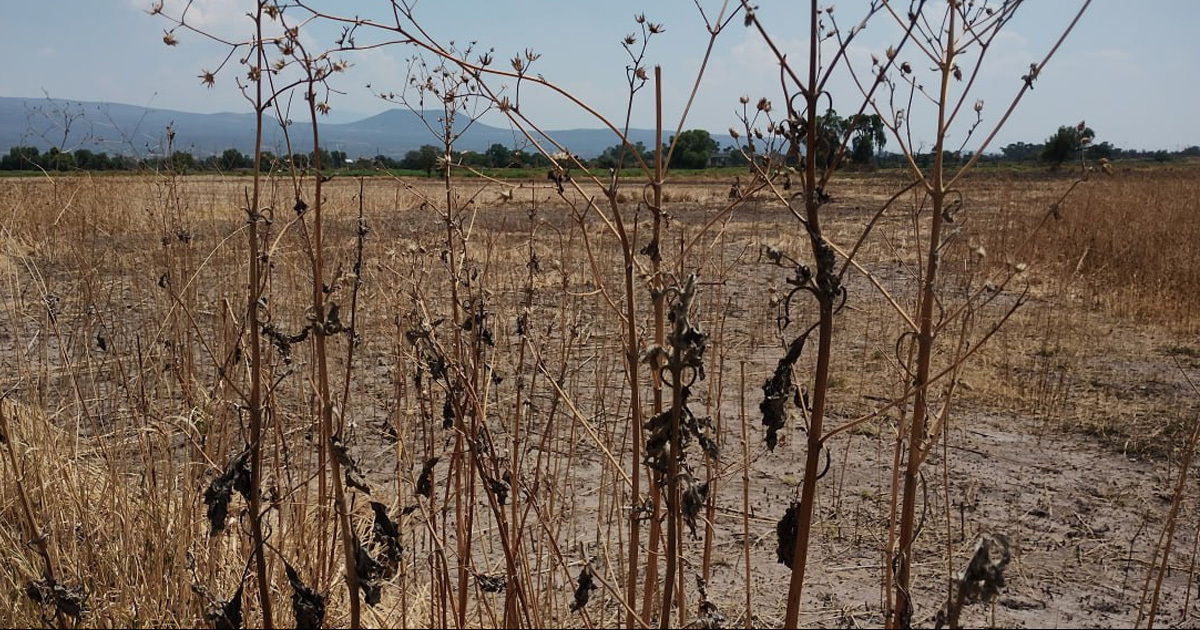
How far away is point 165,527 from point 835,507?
2680mm

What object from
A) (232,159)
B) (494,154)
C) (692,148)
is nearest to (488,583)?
(494,154)

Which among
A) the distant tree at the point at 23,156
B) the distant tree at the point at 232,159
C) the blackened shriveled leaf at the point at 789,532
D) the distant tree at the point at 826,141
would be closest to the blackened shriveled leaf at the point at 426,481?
the blackened shriveled leaf at the point at 789,532

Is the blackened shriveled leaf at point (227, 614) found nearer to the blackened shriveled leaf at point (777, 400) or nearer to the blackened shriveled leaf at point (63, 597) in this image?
the blackened shriveled leaf at point (63, 597)

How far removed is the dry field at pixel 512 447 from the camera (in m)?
1.73

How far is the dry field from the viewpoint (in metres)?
1.73

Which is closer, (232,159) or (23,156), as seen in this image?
(23,156)

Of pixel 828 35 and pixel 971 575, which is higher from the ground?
pixel 828 35

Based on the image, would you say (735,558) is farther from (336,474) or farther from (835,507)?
(336,474)

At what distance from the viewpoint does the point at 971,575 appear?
0.93 metres

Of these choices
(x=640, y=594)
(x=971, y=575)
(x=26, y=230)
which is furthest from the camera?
(x=26, y=230)

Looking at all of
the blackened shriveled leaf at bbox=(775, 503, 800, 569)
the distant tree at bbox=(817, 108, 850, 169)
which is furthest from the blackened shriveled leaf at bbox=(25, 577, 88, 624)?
the distant tree at bbox=(817, 108, 850, 169)

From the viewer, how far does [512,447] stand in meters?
3.45

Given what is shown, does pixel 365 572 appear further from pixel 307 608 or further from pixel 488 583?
pixel 488 583

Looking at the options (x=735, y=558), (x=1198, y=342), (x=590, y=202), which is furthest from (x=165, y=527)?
(x=1198, y=342)
